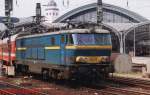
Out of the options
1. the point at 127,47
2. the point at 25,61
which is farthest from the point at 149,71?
the point at 127,47

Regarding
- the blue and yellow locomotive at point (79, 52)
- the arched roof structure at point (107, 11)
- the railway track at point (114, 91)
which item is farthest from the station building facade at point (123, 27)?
the railway track at point (114, 91)

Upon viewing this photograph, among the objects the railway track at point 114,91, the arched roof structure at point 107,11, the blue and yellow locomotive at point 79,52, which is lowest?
the railway track at point 114,91

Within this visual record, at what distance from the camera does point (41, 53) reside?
3011 cm

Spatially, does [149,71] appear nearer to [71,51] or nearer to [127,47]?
[71,51]

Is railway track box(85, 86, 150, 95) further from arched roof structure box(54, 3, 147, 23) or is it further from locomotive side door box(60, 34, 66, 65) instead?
arched roof structure box(54, 3, 147, 23)

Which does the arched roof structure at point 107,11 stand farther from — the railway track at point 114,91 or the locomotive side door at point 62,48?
the railway track at point 114,91

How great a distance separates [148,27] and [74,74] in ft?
203

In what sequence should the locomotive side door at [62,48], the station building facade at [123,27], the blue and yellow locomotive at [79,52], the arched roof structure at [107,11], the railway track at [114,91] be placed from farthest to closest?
the arched roof structure at [107,11] < the station building facade at [123,27] < the locomotive side door at [62,48] < the blue and yellow locomotive at [79,52] < the railway track at [114,91]

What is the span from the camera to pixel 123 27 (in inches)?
3620

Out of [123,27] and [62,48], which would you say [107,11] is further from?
[62,48]

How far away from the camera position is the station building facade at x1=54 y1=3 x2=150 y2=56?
278 feet

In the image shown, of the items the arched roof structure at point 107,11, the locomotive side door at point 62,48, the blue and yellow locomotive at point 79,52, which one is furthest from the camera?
the arched roof structure at point 107,11

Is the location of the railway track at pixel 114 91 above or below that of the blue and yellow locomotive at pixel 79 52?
below

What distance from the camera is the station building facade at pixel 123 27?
84.6 metres
